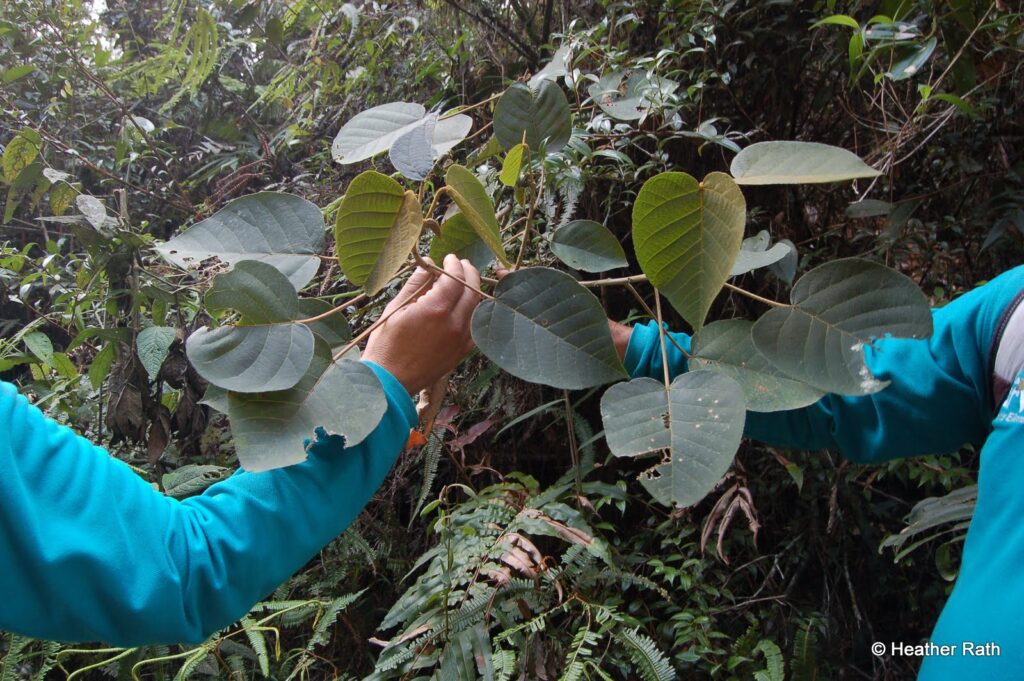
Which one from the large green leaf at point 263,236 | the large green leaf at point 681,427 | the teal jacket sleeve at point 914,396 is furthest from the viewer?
the teal jacket sleeve at point 914,396

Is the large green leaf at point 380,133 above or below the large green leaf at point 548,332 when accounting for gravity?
above

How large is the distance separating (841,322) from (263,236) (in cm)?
48

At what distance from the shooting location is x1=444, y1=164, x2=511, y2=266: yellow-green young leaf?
1.68 feet

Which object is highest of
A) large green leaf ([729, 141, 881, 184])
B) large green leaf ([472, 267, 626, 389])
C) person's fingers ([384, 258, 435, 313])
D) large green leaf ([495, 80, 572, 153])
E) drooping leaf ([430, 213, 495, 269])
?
large green leaf ([495, 80, 572, 153])

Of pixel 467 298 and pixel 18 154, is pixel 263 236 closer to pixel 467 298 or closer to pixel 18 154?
pixel 467 298

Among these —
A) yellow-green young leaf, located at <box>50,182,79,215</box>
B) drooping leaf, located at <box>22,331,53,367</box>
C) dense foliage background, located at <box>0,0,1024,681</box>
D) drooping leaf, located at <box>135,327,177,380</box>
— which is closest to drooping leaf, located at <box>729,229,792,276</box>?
dense foliage background, located at <box>0,0,1024,681</box>

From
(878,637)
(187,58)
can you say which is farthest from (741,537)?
(187,58)

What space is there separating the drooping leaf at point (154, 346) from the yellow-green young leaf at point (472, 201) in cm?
83

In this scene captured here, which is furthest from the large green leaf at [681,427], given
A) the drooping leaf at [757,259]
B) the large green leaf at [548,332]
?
the drooping leaf at [757,259]

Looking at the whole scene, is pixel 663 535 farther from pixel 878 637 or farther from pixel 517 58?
pixel 517 58

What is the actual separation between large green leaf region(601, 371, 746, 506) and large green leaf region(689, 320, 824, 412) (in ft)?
0.10

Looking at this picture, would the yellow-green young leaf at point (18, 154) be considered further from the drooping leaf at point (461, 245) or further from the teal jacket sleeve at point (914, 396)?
the teal jacket sleeve at point (914, 396)

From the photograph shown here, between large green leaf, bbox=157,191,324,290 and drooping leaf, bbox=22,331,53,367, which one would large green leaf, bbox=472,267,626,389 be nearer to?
large green leaf, bbox=157,191,324,290

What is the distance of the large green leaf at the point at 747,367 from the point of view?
1.62ft
